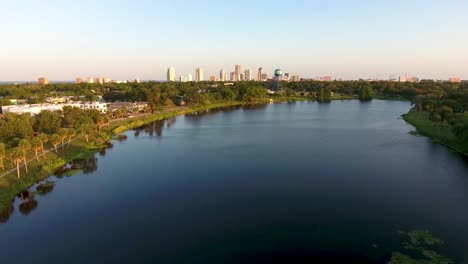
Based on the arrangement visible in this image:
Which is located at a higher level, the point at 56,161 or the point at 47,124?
the point at 47,124

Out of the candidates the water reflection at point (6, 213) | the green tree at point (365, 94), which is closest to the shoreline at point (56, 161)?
the water reflection at point (6, 213)

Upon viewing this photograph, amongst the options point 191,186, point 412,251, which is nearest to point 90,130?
point 191,186

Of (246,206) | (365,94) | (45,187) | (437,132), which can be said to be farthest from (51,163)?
(365,94)

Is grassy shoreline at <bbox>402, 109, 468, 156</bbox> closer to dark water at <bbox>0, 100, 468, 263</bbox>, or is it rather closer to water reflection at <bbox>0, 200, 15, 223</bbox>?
dark water at <bbox>0, 100, 468, 263</bbox>

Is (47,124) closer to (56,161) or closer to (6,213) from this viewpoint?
(56,161)

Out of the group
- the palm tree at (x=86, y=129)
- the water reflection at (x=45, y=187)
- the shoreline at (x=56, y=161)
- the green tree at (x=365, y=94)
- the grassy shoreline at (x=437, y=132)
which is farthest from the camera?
the green tree at (x=365, y=94)

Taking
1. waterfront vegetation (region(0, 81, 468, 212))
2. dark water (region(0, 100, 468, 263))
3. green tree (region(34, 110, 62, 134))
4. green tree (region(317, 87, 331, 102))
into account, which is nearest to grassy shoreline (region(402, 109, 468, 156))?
waterfront vegetation (region(0, 81, 468, 212))

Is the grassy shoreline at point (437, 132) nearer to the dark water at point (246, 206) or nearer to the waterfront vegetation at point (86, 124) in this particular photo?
the waterfront vegetation at point (86, 124)
